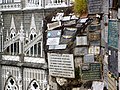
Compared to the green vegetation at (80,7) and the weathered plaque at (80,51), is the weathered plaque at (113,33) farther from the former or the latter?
the green vegetation at (80,7)

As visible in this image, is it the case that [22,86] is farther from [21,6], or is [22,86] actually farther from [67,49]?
[67,49]

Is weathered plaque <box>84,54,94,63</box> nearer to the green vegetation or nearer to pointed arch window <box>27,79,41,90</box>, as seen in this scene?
the green vegetation

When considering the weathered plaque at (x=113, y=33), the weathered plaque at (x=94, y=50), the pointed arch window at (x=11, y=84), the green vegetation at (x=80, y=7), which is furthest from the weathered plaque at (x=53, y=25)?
the pointed arch window at (x=11, y=84)

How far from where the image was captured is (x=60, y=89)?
13.6 metres

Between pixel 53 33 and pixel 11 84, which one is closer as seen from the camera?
pixel 53 33

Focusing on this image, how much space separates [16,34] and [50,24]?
5051 mm

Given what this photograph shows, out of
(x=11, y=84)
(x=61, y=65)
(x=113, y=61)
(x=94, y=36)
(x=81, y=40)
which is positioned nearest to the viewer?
(x=113, y=61)

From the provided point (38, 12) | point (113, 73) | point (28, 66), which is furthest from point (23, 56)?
point (113, 73)

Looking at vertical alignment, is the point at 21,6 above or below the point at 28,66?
above

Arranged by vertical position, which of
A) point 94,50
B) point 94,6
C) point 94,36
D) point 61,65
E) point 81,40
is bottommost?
point 61,65

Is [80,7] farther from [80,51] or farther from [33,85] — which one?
[33,85]

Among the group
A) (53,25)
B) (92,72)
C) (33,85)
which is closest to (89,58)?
(92,72)

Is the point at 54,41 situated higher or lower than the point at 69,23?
lower

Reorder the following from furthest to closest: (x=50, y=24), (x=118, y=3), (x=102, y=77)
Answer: (x=50, y=24) < (x=102, y=77) < (x=118, y=3)
